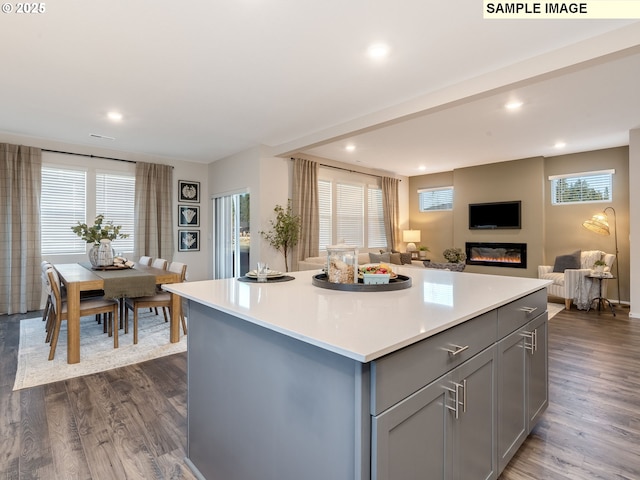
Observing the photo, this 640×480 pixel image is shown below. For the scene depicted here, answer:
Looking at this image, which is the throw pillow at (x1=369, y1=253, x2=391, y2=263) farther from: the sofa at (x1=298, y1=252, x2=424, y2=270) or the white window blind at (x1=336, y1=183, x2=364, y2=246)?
the white window blind at (x1=336, y1=183, x2=364, y2=246)

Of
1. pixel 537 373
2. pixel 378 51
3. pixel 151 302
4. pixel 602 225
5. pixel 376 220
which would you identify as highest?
pixel 378 51

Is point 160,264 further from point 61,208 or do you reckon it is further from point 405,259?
point 405,259

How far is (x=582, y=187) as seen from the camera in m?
6.32

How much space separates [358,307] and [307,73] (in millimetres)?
2641

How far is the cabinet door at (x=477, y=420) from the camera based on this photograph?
127 centimetres

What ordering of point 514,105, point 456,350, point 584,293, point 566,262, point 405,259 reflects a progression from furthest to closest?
point 405,259, point 566,262, point 584,293, point 514,105, point 456,350

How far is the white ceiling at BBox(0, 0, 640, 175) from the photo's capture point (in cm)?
240

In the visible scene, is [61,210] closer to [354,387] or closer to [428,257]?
[354,387]

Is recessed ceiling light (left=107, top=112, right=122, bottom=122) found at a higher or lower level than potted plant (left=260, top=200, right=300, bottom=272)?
higher

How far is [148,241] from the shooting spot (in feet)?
20.7

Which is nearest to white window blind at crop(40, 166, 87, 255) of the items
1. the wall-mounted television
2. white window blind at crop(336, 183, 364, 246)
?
white window blind at crop(336, 183, 364, 246)

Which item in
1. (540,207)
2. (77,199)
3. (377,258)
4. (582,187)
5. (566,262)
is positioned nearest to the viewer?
(77,199)

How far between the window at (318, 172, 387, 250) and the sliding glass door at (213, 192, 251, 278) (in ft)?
5.38

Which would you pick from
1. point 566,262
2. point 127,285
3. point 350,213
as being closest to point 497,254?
point 566,262
